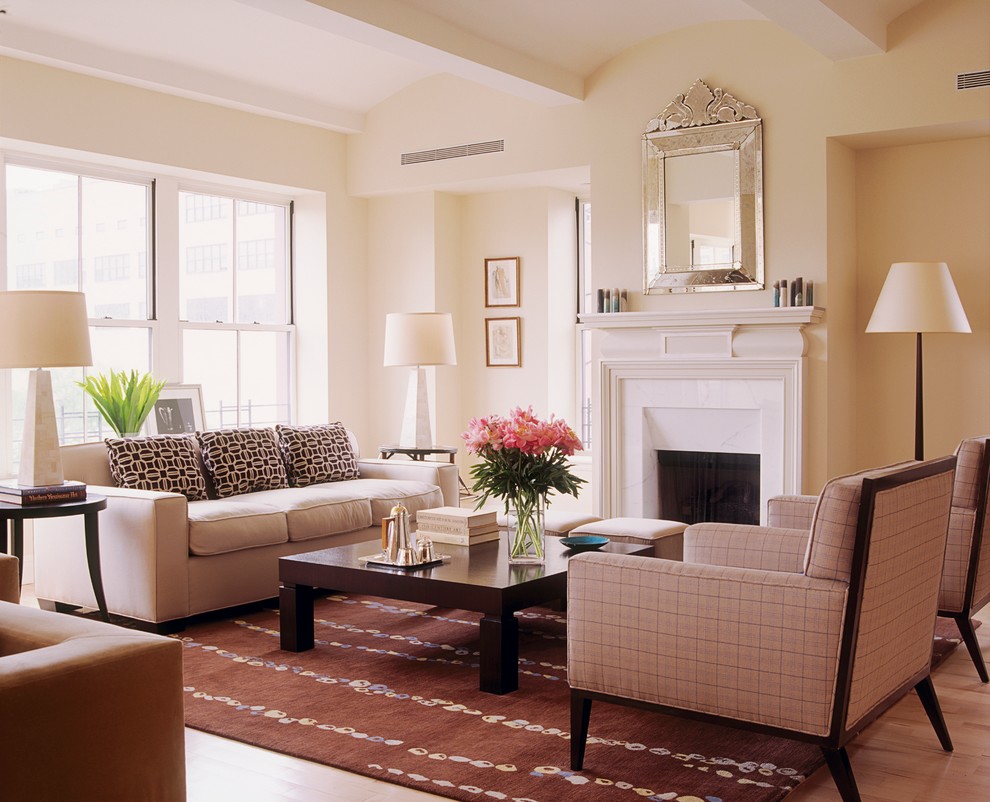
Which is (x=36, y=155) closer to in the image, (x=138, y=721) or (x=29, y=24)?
(x=29, y=24)

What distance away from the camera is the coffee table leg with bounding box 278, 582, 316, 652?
4.35 meters

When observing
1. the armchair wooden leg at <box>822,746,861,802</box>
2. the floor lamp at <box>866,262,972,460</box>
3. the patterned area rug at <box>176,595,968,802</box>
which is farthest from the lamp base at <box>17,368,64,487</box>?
the floor lamp at <box>866,262,972,460</box>

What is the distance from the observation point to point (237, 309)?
758cm

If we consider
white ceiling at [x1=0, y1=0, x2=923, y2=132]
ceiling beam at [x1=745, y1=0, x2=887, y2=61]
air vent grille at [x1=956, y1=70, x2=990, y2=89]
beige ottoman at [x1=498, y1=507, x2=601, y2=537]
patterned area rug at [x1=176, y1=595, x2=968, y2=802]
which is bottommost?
patterned area rug at [x1=176, y1=595, x2=968, y2=802]

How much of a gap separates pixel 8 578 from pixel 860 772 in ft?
7.91

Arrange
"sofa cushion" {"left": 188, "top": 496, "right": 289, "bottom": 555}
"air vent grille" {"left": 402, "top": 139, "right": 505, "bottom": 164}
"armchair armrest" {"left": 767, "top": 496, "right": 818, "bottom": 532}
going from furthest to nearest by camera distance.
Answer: "air vent grille" {"left": 402, "top": 139, "right": 505, "bottom": 164} < "sofa cushion" {"left": 188, "top": 496, "right": 289, "bottom": 555} < "armchair armrest" {"left": 767, "top": 496, "right": 818, "bottom": 532}

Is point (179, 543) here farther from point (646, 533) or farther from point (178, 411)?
point (178, 411)

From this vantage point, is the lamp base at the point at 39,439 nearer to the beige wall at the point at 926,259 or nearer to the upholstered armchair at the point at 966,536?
the upholstered armchair at the point at 966,536

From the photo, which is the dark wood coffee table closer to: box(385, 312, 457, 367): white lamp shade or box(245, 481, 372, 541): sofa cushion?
box(245, 481, 372, 541): sofa cushion

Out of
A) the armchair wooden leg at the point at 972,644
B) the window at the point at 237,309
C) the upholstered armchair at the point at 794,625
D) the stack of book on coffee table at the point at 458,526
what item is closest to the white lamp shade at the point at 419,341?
the window at the point at 237,309

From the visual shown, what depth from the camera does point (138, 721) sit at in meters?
2.10

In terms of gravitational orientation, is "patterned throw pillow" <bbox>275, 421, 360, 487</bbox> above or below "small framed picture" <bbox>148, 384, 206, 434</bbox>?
below

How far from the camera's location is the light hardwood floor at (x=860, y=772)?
288cm

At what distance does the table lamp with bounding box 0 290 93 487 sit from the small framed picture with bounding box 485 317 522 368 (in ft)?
12.5
